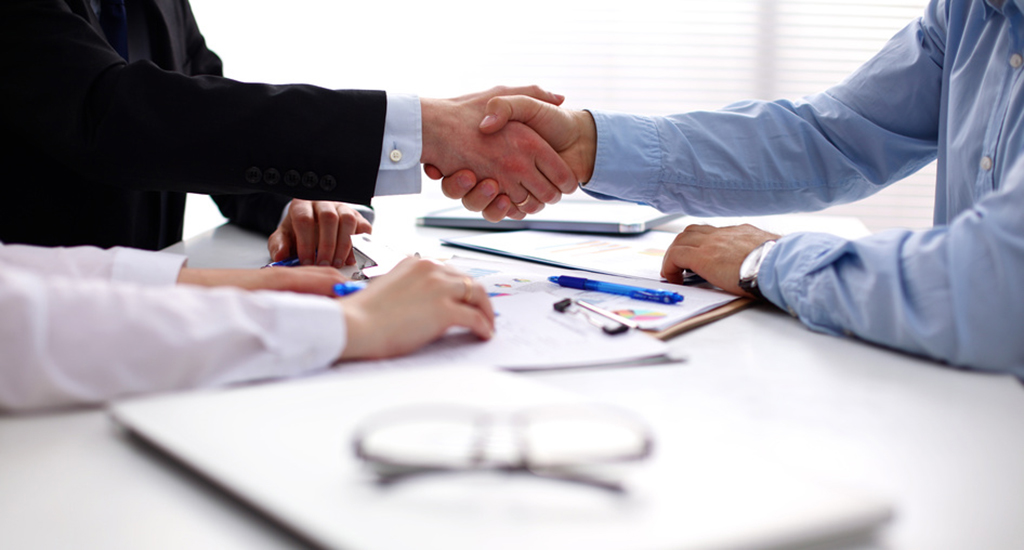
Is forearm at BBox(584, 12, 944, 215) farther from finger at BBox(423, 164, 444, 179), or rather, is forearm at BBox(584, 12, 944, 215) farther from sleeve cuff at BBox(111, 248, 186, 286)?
sleeve cuff at BBox(111, 248, 186, 286)

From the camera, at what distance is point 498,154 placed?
1.28 metres

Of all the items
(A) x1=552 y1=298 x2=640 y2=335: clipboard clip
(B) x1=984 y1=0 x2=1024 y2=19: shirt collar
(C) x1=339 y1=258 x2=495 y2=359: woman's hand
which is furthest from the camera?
(B) x1=984 y1=0 x2=1024 y2=19: shirt collar

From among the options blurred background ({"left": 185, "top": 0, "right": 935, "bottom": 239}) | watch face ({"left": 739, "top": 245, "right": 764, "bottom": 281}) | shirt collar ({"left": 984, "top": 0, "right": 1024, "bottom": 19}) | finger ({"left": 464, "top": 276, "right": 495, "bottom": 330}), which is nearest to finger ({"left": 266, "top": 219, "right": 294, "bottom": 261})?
finger ({"left": 464, "top": 276, "right": 495, "bottom": 330})

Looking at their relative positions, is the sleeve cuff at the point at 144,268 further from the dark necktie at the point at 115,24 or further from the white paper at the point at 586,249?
the dark necktie at the point at 115,24

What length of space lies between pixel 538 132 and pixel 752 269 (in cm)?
52

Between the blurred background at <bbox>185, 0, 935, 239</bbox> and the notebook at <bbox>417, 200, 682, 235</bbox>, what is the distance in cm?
122

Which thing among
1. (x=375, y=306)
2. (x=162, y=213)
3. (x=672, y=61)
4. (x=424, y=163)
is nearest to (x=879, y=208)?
(x=672, y=61)

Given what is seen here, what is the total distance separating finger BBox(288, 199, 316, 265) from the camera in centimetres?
116

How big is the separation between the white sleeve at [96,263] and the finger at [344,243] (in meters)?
0.36

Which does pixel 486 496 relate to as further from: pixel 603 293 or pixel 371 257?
pixel 371 257

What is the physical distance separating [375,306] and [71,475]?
27 cm

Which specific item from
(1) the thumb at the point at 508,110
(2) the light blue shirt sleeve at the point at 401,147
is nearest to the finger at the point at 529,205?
(1) the thumb at the point at 508,110

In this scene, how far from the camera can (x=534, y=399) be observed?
1.65ft

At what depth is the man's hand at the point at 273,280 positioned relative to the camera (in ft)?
2.63
